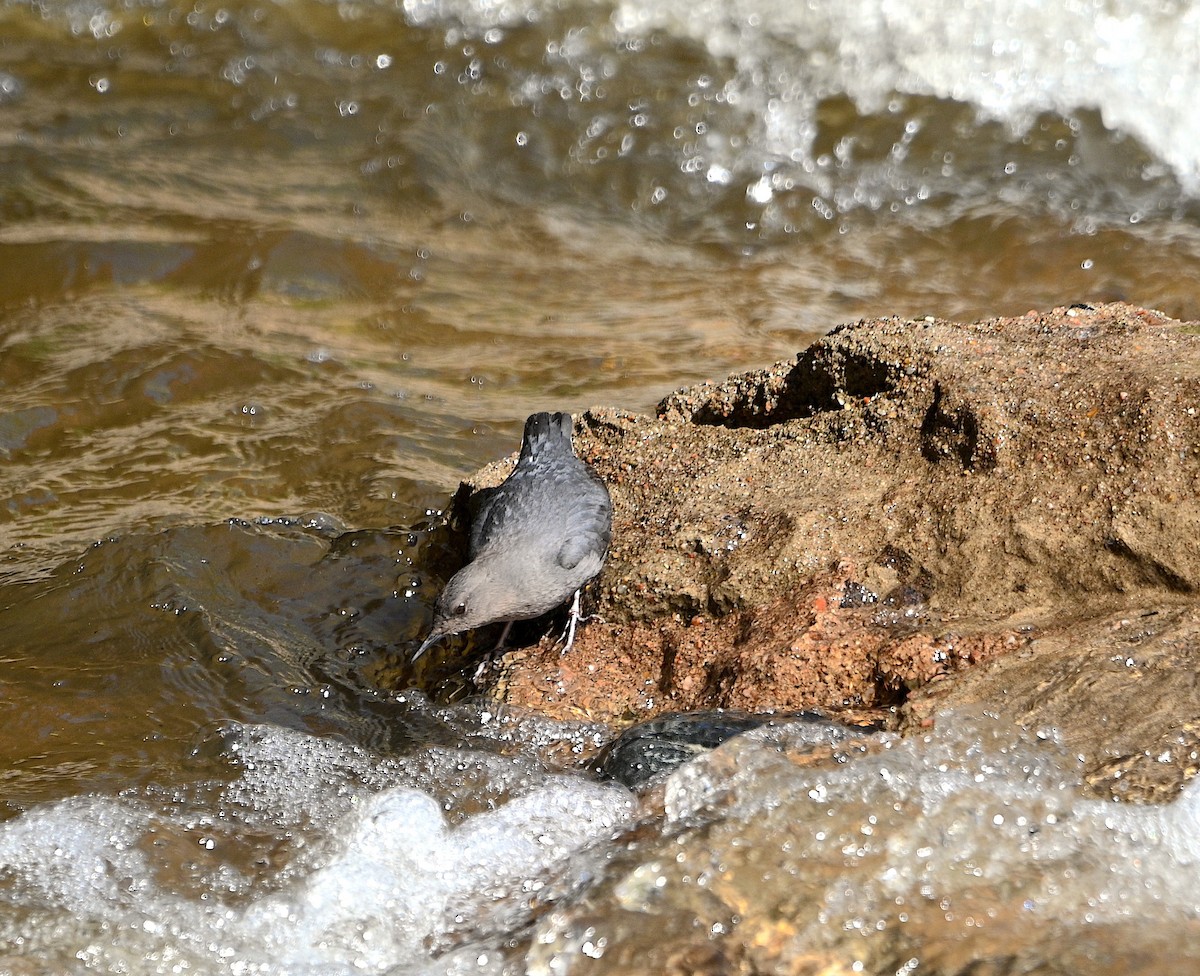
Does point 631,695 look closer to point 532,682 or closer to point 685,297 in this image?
point 532,682

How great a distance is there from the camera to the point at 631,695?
4316mm

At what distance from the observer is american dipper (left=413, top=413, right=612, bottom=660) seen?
4.69 meters

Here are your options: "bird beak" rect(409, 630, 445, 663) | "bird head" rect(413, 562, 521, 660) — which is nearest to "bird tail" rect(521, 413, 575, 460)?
"bird head" rect(413, 562, 521, 660)

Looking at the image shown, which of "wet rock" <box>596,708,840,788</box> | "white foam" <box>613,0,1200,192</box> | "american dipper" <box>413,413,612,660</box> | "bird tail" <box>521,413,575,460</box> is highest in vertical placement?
"white foam" <box>613,0,1200,192</box>

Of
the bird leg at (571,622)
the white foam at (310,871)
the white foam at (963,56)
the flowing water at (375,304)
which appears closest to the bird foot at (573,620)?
the bird leg at (571,622)

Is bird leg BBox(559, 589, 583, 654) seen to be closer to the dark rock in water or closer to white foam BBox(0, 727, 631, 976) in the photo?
white foam BBox(0, 727, 631, 976)

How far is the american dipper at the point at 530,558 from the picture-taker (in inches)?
185

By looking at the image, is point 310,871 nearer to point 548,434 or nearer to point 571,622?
point 571,622

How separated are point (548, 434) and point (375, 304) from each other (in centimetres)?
375

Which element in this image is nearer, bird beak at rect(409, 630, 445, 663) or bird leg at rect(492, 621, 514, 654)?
bird beak at rect(409, 630, 445, 663)

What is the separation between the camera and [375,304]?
8.66 metres

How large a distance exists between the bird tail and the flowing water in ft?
2.76

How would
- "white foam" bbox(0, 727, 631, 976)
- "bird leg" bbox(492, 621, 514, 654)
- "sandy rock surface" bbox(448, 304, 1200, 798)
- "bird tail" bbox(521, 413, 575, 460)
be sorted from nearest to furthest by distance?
"white foam" bbox(0, 727, 631, 976) → "sandy rock surface" bbox(448, 304, 1200, 798) → "bird leg" bbox(492, 621, 514, 654) → "bird tail" bbox(521, 413, 575, 460)

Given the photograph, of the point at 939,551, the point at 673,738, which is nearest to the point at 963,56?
the point at 939,551
